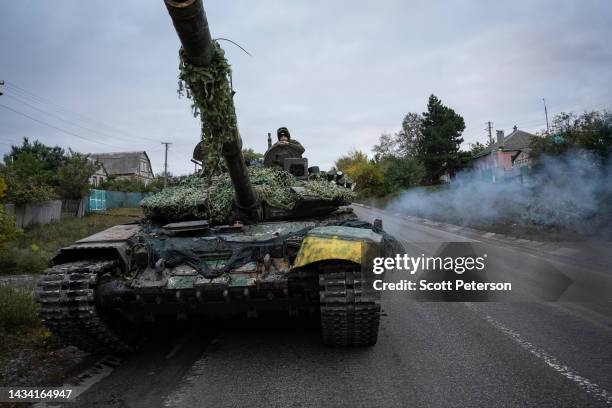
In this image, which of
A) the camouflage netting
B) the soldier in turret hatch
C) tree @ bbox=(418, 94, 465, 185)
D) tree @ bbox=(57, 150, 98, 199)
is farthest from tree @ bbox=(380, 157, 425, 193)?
the camouflage netting

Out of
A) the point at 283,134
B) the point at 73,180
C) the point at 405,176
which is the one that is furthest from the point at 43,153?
the point at 283,134

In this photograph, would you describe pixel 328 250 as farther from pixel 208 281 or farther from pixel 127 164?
pixel 127 164

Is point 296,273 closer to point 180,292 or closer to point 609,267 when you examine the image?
point 180,292

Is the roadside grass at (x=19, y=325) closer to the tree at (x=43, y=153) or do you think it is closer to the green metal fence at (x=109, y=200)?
the green metal fence at (x=109, y=200)

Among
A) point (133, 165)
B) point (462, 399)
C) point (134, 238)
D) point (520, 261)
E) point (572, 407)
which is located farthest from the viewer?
point (133, 165)

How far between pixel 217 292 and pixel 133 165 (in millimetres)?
66313

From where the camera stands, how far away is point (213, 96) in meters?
4.18

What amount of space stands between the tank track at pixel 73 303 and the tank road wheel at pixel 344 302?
Result: 2.18m

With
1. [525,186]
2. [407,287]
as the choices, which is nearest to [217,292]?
[407,287]

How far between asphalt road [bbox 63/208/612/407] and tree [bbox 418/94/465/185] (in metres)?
36.3

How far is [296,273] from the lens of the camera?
15.3 ft

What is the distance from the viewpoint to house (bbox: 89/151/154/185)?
66.1 metres

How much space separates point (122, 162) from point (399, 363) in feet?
224

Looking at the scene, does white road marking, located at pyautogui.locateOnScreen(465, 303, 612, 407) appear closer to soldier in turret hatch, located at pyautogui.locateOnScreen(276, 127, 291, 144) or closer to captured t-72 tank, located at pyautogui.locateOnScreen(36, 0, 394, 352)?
captured t-72 tank, located at pyautogui.locateOnScreen(36, 0, 394, 352)
